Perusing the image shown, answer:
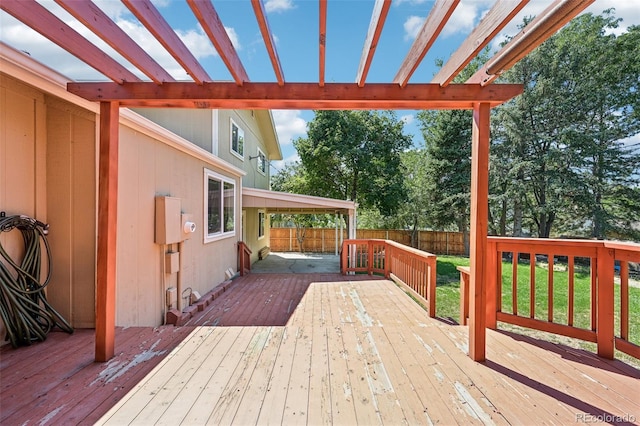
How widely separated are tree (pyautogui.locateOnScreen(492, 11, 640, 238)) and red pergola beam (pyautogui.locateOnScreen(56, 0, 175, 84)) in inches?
584

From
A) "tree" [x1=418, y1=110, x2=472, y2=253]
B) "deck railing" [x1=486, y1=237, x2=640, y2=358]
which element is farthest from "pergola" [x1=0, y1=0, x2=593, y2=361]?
"tree" [x1=418, y1=110, x2=472, y2=253]

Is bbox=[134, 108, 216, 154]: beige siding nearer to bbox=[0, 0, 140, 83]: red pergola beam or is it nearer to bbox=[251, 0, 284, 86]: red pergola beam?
bbox=[0, 0, 140, 83]: red pergola beam

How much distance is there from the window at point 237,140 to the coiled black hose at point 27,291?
227 inches

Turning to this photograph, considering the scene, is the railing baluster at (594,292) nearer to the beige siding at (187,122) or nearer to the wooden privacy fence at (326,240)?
the beige siding at (187,122)

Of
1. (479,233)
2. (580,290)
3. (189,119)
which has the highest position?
(189,119)

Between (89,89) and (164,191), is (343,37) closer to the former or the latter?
(89,89)

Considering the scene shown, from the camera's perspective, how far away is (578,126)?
41.0ft

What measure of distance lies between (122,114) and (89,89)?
960mm

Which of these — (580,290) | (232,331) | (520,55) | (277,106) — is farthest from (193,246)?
(580,290)

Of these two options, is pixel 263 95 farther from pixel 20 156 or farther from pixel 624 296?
pixel 624 296

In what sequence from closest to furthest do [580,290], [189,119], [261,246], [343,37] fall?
1. [343,37]
2. [189,119]
3. [580,290]
4. [261,246]

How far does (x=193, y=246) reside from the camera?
516 cm

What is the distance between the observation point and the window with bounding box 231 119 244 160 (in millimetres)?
8122

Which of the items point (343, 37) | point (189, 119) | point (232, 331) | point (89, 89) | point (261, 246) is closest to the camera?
point (89, 89)
